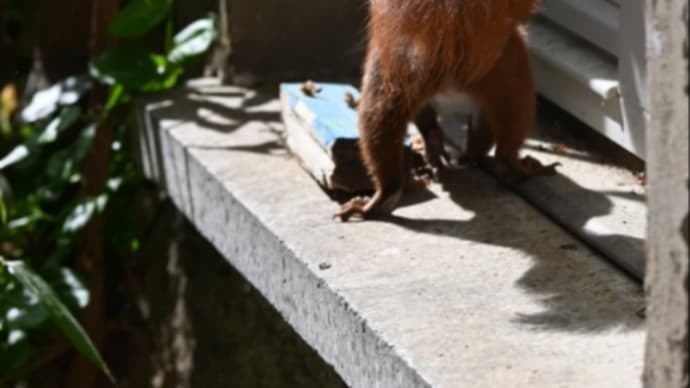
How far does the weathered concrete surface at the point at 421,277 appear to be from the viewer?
2449mm

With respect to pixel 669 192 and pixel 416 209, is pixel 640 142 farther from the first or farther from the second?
pixel 669 192

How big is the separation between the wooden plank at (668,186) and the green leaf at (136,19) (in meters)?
2.43

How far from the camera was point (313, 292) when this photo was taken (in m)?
2.91

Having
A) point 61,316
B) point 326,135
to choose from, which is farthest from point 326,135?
point 61,316

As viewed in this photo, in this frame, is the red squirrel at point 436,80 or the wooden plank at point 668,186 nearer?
the wooden plank at point 668,186

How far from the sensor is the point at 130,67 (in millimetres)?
3967

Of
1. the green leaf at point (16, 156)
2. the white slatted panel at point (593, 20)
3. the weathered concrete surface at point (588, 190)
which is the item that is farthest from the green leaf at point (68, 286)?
the white slatted panel at point (593, 20)

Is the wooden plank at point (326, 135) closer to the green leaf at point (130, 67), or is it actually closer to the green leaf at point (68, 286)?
the green leaf at point (130, 67)

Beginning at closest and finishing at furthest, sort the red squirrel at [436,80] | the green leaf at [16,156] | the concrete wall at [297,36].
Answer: the red squirrel at [436,80] → the green leaf at [16,156] → the concrete wall at [297,36]

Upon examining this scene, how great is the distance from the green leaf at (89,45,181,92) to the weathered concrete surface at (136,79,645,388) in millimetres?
191

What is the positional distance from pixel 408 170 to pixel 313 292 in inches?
23.0

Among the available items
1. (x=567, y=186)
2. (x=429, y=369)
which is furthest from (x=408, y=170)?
(x=429, y=369)

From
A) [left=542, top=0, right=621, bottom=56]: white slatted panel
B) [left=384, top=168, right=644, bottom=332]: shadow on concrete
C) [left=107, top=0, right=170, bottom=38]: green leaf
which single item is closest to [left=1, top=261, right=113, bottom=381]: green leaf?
[left=384, top=168, right=644, bottom=332]: shadow on concrete

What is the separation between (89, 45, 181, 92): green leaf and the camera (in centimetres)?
394
